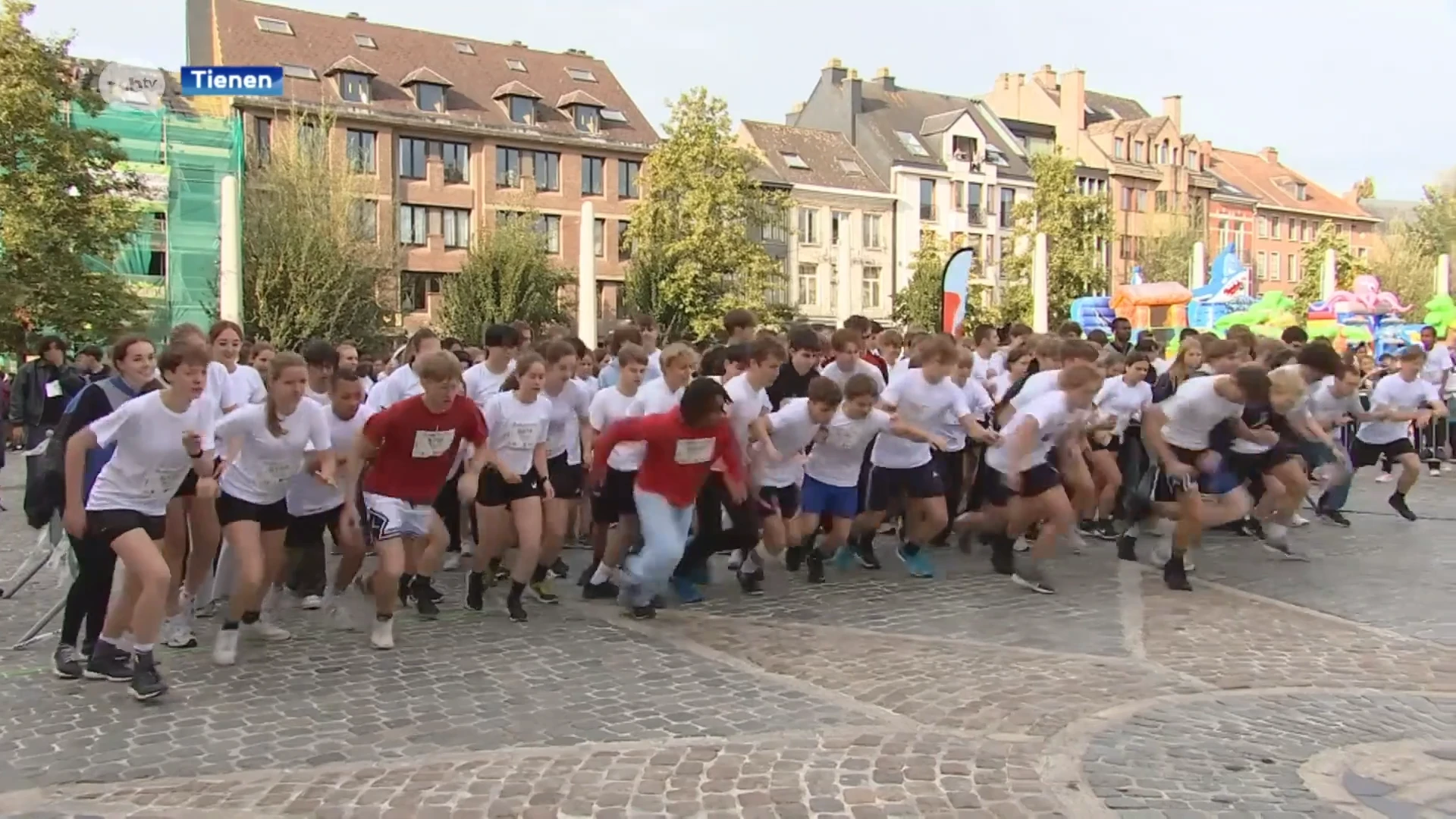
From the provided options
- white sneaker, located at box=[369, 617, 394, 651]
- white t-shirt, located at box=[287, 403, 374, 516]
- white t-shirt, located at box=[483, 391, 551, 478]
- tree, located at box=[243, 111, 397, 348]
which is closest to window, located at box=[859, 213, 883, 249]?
tree, located at box=[243, 111, 397, 348]

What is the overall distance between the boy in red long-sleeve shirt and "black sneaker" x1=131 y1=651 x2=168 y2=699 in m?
2.71

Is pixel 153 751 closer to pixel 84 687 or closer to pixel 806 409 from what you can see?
pixel 84 687

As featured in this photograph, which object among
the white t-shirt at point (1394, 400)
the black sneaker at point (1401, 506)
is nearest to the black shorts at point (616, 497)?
the white t-shirt at point (1394, 400)

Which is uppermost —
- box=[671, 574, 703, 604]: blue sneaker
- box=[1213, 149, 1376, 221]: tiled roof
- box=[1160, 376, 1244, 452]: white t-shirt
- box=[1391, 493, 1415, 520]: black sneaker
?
box=[1213, 149, 1376, 221]: tiled roof

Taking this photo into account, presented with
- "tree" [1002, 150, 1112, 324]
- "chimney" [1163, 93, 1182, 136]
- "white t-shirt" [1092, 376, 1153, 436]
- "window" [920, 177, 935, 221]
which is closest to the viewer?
"white t-shirt" [1092, 376, 1153, 436]

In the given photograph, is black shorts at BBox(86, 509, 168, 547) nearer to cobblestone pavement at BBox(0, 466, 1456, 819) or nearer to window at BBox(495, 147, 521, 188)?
cobblestone pavement at BBox(0, 466, 1456, 819)

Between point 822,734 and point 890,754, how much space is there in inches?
15.0

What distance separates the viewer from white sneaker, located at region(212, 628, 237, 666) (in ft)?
22.0

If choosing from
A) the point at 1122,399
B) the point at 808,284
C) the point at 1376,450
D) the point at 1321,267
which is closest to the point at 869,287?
the point at 808,284

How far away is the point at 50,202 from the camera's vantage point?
25344 mm

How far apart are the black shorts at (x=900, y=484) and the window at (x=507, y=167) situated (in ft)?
138

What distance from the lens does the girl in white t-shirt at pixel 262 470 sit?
6.68 metres

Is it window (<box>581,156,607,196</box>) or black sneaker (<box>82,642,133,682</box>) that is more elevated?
window (<box>581,156,607,196</box>)
